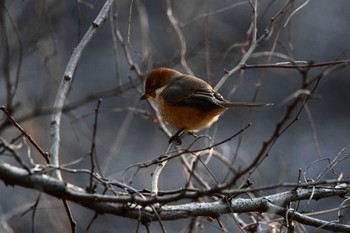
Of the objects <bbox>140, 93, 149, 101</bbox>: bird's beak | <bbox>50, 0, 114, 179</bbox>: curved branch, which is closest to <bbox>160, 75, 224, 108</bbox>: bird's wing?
<bbox>140, 93, 149, 101</bbox>: bird's beak

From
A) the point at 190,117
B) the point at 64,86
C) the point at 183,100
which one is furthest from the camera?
the point at 183,100

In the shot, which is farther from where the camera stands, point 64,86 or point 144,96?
point 144,96

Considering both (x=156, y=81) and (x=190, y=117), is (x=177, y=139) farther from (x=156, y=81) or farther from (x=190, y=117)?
(x=156, y=81)

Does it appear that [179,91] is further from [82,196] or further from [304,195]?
[82,196]

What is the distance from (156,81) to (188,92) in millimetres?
316

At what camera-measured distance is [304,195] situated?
3.25 m

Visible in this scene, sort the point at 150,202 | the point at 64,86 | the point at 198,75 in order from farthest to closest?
1. the point at 198,75
2. the point at 64,86
3. the point at 150,202

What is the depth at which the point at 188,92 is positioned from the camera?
529 centimetres

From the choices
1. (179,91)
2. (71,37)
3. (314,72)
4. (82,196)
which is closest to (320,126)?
(314,72)

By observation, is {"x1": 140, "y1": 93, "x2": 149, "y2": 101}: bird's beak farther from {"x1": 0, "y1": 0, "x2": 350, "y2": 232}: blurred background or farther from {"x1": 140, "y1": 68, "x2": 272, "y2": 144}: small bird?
{"x1": 0, "y1": 0, "x2": 350, "y2": 232}: blurred background

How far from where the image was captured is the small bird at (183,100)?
5.01m

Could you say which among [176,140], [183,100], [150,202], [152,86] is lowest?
[150,202]

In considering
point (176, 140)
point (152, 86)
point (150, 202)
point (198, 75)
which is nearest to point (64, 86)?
point (150, 202)

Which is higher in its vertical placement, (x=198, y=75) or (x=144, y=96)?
(x=198, y=75)
